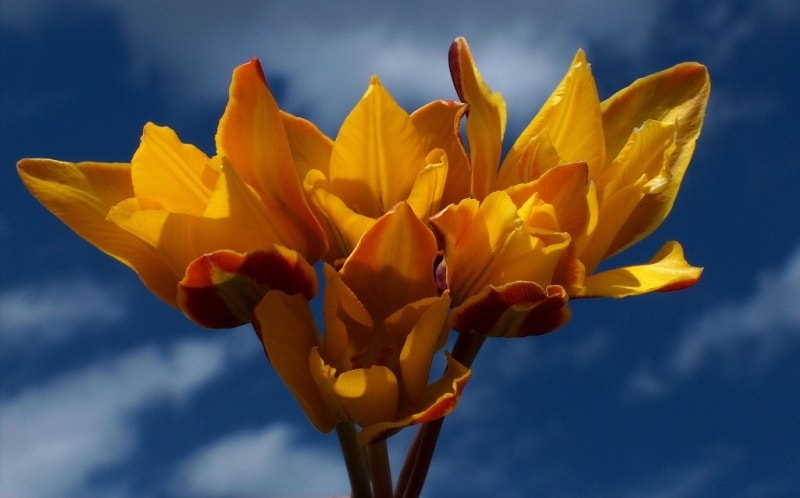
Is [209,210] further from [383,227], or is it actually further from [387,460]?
[387,460]

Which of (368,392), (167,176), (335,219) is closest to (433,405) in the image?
(368,392)

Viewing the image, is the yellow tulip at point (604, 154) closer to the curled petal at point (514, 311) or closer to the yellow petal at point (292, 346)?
the curled petal at point (514, 311)

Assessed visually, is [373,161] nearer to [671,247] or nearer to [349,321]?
[349,321]

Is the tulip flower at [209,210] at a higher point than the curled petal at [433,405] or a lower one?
higher

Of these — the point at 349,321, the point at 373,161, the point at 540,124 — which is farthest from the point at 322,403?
the point at 540,124

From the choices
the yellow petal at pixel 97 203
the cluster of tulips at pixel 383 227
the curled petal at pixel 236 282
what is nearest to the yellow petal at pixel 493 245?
the cluster of tulips at pixel 383 227

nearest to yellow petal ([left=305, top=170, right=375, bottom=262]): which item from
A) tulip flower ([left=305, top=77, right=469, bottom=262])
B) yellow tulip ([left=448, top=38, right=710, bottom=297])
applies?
tulip flower ([left=305, top=77, right=469, bottom=262])

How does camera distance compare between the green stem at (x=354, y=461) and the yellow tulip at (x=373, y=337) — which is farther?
the green stem at (x=354, y=461)
